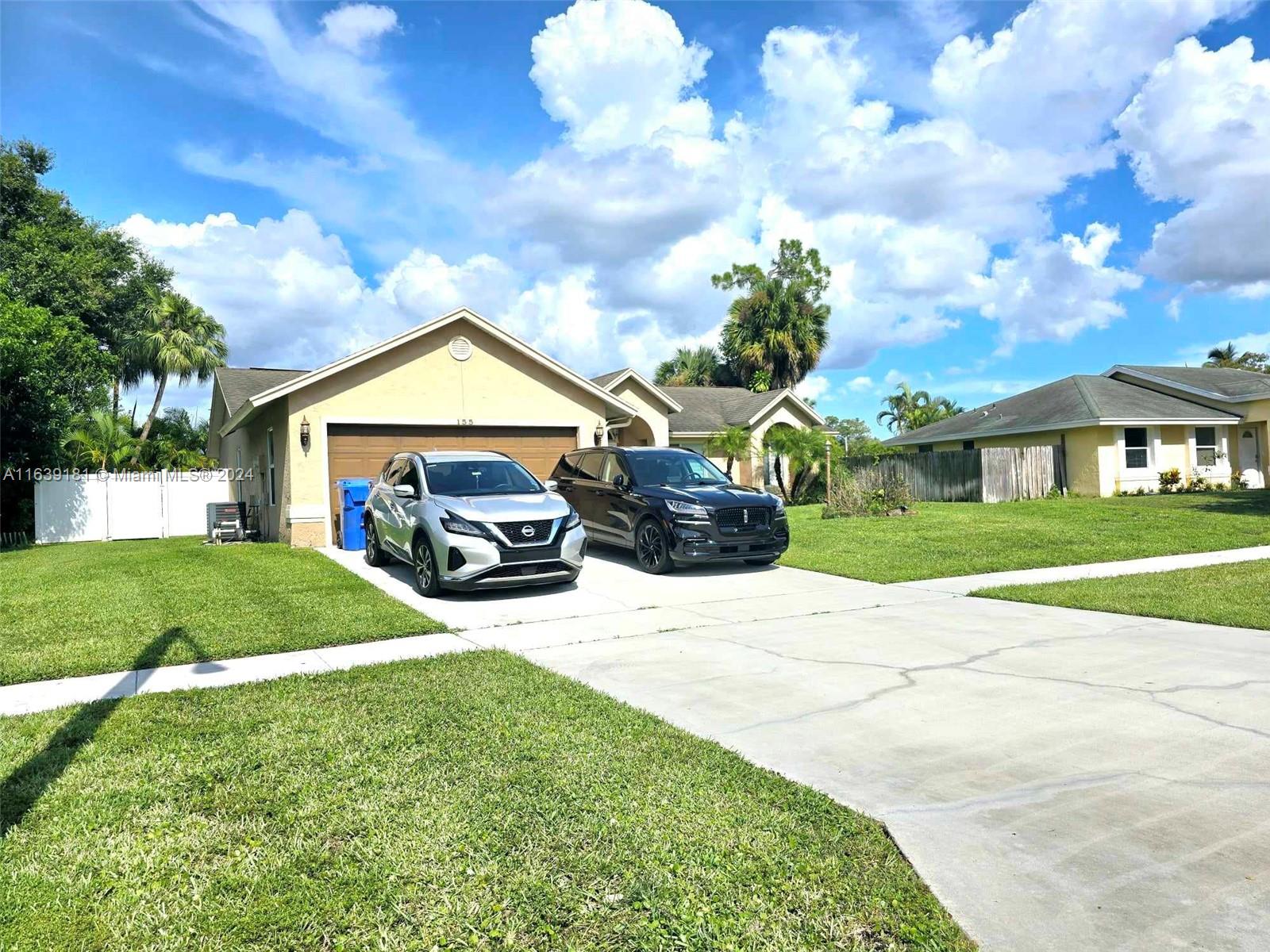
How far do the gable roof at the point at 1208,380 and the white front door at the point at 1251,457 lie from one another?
58.7 inches

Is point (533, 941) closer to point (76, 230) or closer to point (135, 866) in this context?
point (135, 866)

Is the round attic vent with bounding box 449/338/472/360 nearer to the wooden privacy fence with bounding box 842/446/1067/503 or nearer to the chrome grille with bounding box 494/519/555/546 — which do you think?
the chrome grille with bounding box 494/519/555/546

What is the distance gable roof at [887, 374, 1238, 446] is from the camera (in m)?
25.8

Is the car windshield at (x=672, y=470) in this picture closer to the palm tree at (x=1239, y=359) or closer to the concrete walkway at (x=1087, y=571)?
the concrete walkway at (x=1087, y=571)

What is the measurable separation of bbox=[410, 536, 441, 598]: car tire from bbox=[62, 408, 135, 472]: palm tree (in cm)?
1963

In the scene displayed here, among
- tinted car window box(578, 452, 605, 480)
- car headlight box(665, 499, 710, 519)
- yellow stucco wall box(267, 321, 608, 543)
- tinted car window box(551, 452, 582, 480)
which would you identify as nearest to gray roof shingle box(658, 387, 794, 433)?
yellow stucco wall box(267, 321, 608, 543)

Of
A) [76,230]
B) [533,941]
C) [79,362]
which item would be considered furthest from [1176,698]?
[76,230]

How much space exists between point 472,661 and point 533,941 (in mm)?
3869

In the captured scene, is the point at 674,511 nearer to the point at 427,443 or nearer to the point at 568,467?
the point at 568,467

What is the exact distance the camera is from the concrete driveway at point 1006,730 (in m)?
2.84

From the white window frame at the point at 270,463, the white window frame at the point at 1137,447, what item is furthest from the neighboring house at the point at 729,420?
the white window frame at the point at 270,463

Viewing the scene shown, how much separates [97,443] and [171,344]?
11263 mm

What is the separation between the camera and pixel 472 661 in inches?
248

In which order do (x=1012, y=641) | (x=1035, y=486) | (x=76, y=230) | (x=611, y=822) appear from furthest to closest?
(x=76, y=230) → (x=1035, y=486) → (x=1012, y=641) → (x=611, y=822)
